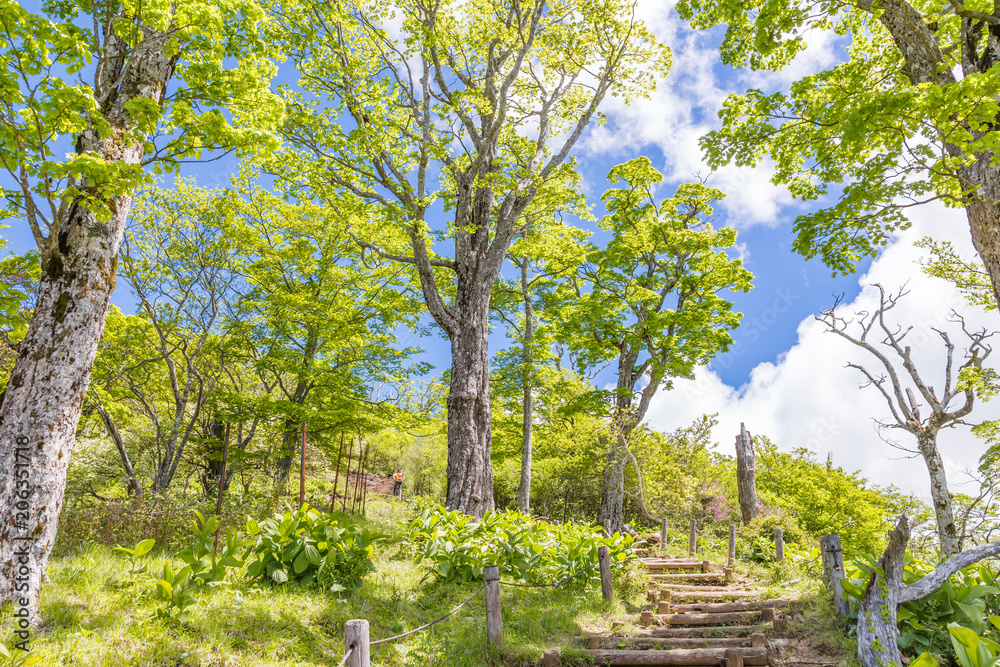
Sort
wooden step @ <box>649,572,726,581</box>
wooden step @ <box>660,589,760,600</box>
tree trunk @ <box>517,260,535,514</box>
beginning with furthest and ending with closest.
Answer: tree trunk @ <box>517,260,535,514</box> < wooden step @ <box>649,572,726,581</box> < wooden step @ <box>660,589,760,600</box>

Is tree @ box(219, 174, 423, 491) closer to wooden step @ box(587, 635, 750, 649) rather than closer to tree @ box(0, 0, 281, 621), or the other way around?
tree @ box(0, 0, 281, 621)

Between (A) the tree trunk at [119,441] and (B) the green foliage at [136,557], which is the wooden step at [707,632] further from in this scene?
(A) the tree trunk at [119,441]

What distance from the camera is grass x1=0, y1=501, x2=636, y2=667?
13.1 feet

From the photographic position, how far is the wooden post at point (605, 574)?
6.96 meters

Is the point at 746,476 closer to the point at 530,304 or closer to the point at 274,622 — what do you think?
the point at 530,304

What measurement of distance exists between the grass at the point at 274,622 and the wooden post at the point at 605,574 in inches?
5.8

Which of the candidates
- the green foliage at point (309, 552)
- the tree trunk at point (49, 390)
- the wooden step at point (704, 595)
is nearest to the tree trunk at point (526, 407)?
the wooden step at point (704, 595)

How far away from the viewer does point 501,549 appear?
763 centimetres

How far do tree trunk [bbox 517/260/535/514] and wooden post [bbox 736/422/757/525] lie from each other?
20.7 ft

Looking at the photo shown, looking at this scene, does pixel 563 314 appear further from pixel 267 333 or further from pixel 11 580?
pixel 11 580

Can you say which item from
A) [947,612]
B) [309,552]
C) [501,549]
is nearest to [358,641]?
[309,552]

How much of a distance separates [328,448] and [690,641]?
9.88 meters

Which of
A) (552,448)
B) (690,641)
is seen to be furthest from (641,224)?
(690,641)

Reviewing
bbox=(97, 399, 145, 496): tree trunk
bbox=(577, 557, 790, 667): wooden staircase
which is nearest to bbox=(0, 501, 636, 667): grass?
bbox=(577, 557, 790, 667): wooden staircase
